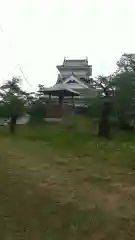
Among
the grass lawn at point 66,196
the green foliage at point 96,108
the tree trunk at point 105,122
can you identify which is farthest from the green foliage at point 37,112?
the grass lawn at point 66,196

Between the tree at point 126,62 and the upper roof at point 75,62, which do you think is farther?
the upper roof at point 75,62

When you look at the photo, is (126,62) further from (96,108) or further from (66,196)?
(66,196)

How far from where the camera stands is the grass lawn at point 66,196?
11.7ft

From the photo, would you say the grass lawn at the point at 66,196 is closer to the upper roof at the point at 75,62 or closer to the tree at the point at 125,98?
the tree at the point at 125,98

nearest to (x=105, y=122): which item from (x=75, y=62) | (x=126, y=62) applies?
(x=126, y=62)

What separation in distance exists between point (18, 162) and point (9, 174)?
1415 millimetres

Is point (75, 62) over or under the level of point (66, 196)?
over

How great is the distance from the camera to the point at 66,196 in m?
4.85

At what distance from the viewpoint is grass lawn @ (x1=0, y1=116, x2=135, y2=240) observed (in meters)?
3.56

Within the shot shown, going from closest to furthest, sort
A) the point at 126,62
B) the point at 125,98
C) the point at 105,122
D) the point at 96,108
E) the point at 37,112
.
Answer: the point at 105,122 → the point at 125,98 → the point at 96,108 → the point at 37,112 → the point at 126,62

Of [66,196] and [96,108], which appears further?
[96,108]

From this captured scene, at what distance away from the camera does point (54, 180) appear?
5.85m

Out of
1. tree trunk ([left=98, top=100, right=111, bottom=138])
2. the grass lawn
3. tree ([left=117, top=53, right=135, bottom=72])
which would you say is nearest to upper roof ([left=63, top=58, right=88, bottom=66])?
tree ([left=117, top=53, right=135, bottom=72])

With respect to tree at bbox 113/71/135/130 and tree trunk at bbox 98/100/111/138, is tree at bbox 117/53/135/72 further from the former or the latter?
tree trunk at bbox 98/100/111/138
